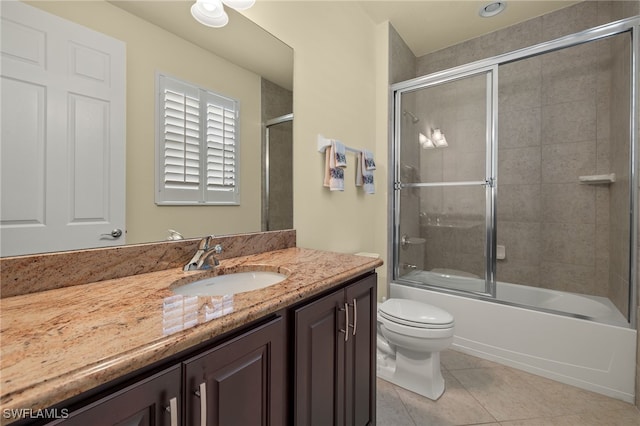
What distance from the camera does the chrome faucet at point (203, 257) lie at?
1.04m

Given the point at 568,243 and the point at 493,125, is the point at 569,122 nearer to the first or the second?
the point at 493,125

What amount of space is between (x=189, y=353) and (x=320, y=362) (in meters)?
0.49

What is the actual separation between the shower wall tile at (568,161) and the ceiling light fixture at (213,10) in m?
2.65

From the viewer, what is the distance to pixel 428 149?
9.07 ft

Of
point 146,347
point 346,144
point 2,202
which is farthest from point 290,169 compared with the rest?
point 146,347

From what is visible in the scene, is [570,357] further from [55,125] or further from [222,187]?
[55,125]

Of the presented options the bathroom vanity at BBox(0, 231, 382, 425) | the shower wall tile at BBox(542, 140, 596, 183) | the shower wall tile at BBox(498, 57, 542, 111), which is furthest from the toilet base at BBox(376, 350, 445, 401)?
the shower wall tile at BBox(498, 57, 542, 111)

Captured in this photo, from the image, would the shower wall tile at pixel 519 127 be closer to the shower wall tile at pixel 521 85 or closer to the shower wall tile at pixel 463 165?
the shower wall tile at pixel 521 85

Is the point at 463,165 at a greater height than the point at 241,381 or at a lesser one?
greater

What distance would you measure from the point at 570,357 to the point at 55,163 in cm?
268

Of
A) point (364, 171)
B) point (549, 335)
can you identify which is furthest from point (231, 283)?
point (549, 335)

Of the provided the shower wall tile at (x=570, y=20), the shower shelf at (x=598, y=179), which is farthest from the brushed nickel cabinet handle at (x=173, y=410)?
the shower wall tile at (x=570, y=20)

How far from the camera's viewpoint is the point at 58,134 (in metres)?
0.80

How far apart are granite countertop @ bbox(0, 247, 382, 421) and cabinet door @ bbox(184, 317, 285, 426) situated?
0.07 meters
